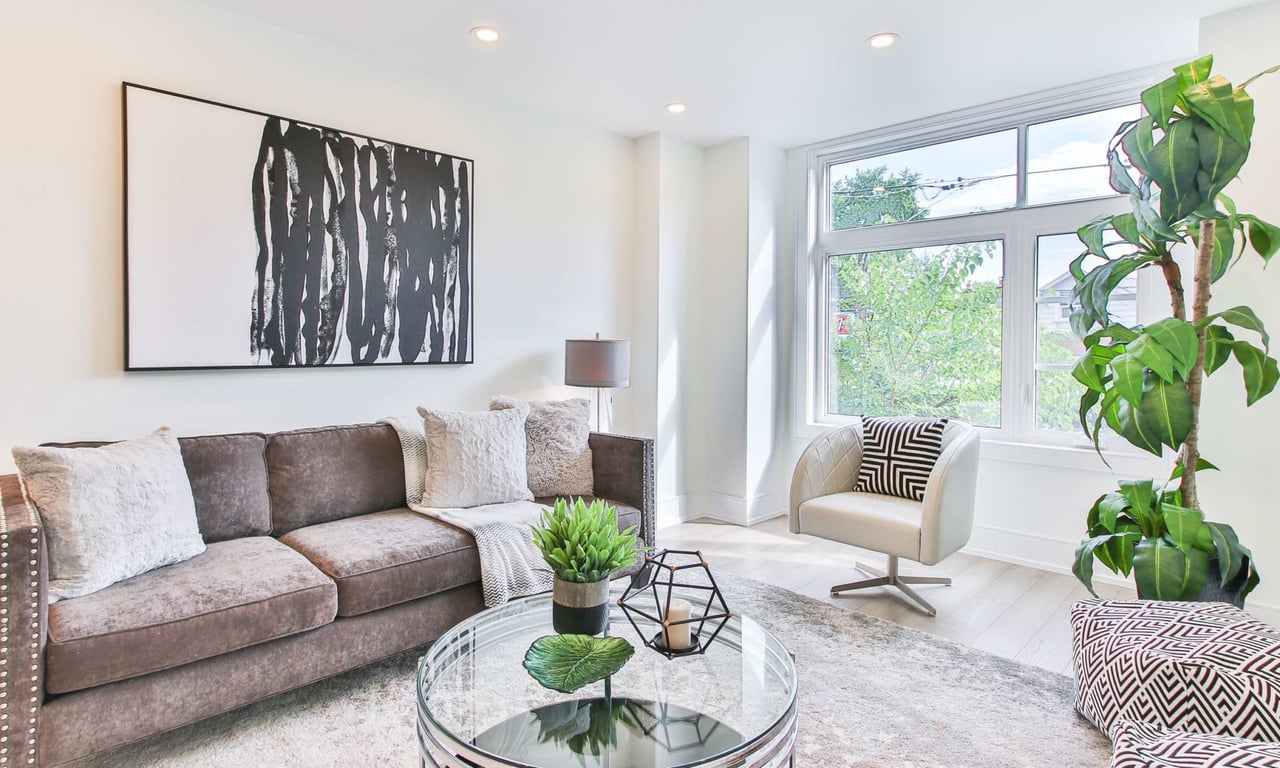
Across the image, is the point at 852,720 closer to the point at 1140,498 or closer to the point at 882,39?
the point at 1140,498

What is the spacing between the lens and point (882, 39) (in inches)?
123

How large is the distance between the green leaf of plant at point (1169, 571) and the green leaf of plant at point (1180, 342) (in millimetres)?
592

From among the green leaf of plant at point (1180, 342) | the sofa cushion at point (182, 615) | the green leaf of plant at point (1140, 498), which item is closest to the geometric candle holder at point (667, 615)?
the sofa cushion at point (182, 615)

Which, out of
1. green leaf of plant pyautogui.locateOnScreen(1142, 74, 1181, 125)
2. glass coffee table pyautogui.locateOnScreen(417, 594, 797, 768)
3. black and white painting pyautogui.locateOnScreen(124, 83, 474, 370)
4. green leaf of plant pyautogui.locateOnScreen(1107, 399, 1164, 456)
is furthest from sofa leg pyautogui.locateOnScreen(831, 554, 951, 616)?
black and white painting pyautogui.locateOnScreen(124, 83, 474, 370)

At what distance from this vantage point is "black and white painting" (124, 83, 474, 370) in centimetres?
274

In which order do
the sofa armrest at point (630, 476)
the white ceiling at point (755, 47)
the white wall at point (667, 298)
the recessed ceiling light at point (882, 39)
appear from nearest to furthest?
the white ceiling at point (755, 47)
the recessed ceiling light at point (882, 39)
the sofa armrest at point (630, 476)
the white wall at point (667, 298)

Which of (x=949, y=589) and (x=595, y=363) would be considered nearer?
(x=949, y=589)

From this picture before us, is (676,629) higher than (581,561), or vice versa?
(581,561)

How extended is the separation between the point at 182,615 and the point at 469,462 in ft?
3.98

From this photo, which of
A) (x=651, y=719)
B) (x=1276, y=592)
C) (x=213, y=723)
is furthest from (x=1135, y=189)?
(x=213, y=723)

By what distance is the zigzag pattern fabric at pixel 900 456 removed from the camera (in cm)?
338

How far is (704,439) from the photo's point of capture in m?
4.85

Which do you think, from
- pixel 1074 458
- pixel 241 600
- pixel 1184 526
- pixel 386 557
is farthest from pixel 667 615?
pixel 1074 458

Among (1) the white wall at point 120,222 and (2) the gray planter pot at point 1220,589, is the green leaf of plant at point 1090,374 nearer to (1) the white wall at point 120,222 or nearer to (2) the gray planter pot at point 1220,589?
(2) the gray planter pot at point 1220,589
